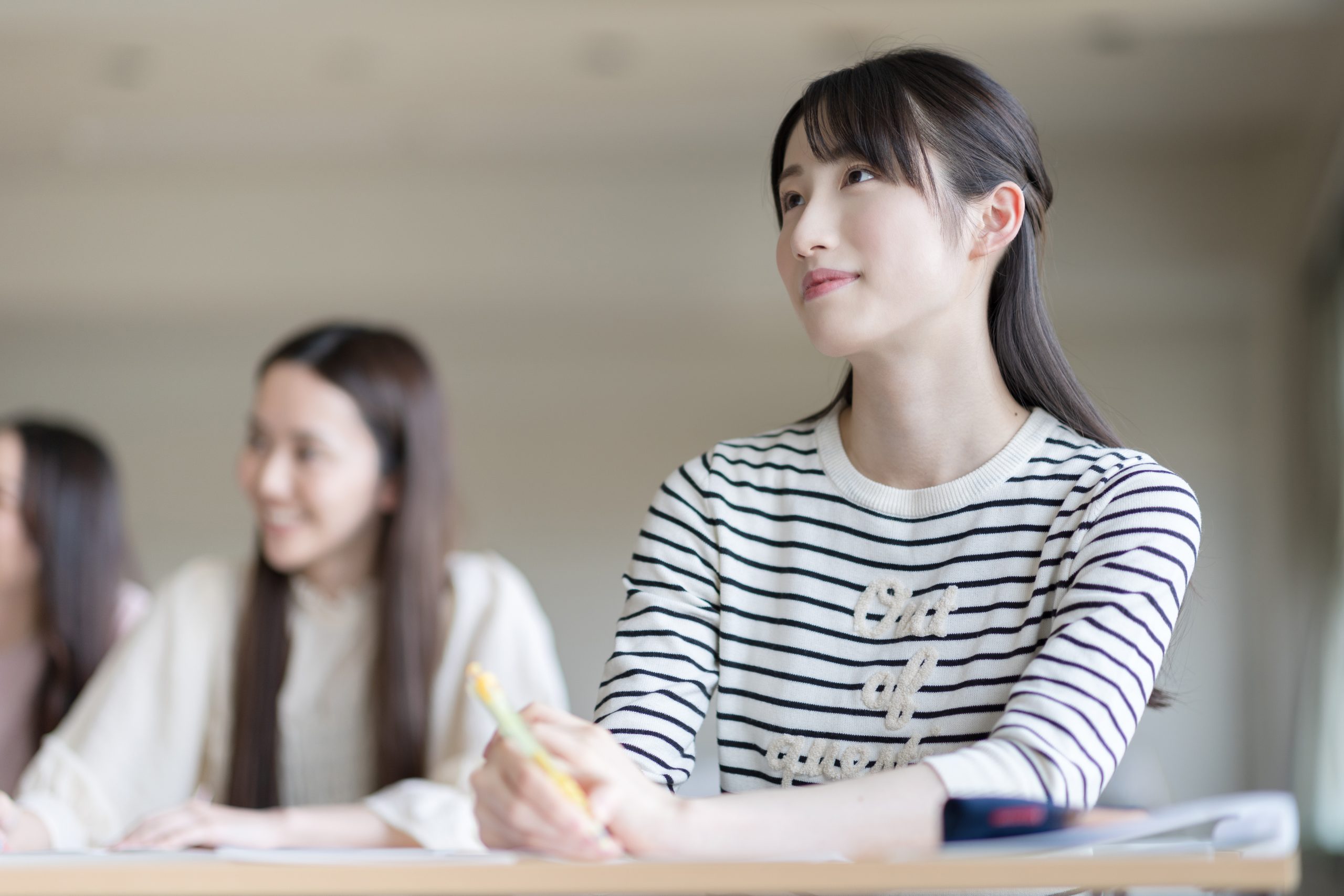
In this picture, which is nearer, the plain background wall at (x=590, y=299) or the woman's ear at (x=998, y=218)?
the woman's ear at (x=998, y=218)

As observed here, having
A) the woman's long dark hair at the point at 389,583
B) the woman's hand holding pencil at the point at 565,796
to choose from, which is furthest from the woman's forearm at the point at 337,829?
A: the woman's hand holding pencil at the point at 565,796

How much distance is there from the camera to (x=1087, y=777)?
0.82 meters

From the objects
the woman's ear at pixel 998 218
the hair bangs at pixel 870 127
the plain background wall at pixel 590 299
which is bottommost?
the woman's ear at pixel 998 218

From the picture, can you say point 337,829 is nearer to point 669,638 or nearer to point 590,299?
point 669,638

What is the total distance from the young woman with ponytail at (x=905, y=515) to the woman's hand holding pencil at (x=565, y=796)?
0.51 ft

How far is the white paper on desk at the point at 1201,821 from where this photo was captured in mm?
620

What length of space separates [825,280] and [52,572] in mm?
1648

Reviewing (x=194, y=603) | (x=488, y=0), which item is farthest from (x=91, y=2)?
(x=194, y=603)

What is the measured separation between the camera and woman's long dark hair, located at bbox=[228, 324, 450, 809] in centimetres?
169

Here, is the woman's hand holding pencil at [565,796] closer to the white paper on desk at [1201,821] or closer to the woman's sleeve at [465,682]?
the white paper on desk at [1201,821]

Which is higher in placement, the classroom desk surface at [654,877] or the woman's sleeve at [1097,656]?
the woman's sleeve at [1097,656]

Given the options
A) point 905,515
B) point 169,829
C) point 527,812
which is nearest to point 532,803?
point 527,812

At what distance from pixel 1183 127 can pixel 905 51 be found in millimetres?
3620

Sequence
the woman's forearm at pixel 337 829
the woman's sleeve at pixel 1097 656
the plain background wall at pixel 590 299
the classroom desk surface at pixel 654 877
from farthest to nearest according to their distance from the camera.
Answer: the plain background wall at pixel 590 299, the woman's forearm at pixel 337 829, the woman's sleeve at pixel 1097 656, the classroom desk surface at pixel 654 877
